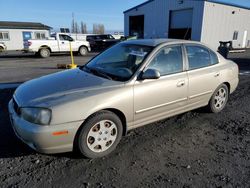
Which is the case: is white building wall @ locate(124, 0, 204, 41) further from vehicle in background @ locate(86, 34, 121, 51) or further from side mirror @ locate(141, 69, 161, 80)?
side mirror @ locate(141, 69, 161, 80)

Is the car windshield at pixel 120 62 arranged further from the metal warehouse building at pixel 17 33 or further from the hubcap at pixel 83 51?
the metal warehouse building at pixel 17 33

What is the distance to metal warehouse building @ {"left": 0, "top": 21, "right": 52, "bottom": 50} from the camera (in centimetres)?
2775

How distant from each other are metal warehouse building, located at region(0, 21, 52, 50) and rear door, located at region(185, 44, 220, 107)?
2831 centimetres

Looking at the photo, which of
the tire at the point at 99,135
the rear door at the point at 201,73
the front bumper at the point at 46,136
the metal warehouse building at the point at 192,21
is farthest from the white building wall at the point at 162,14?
the front bumper at the point at 46,136

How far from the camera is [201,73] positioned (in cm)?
401

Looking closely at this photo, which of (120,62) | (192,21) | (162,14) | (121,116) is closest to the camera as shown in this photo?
(121,116)

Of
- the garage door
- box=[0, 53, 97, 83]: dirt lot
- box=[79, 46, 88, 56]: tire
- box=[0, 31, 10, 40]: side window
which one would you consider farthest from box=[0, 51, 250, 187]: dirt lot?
box=[0, 31, 10, 40]: side window

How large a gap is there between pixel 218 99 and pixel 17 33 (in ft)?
99.0

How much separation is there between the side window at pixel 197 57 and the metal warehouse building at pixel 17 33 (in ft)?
92.8

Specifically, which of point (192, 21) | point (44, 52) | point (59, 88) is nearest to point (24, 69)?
point (44, 52)

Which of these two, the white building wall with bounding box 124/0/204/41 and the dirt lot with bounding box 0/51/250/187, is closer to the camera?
the dirt lot with bounding box 0/51/250/187

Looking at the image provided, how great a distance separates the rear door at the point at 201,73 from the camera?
3.91m

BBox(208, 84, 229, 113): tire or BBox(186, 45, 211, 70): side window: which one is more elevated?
BBox(186, 45, 211, 70): side window

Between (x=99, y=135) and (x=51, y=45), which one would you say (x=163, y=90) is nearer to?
(x=99, y=135)
